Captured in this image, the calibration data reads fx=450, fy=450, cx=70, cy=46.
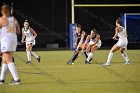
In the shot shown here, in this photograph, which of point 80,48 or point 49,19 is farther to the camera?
point 49,19

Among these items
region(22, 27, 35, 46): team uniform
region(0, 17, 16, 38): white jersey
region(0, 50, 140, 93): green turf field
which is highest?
region(0, 17, 16, 38): white jersey

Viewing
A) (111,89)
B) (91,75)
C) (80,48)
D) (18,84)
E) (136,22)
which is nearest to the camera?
(111,89)

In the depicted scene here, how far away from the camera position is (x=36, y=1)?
3566 centimetres

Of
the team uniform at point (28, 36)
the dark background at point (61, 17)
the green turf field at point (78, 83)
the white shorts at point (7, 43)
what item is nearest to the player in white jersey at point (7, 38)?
the white shorts at point (7, 43)

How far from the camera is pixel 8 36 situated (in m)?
11.5

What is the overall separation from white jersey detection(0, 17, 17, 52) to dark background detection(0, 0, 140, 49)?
23.4 meters

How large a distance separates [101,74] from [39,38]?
21084mm

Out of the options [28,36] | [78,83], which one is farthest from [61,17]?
[78,83]

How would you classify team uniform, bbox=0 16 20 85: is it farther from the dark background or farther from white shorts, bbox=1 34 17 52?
the dark background

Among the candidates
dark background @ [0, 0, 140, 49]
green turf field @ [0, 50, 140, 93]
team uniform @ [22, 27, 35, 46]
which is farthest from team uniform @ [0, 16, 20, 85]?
dark background @ [0, 0, 140, 49]

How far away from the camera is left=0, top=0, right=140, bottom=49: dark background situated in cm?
3525

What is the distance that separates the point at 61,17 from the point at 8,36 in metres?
24.4

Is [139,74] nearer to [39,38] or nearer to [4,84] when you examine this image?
[4,84]

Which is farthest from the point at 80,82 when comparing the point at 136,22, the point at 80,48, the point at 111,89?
the point at 136,22
